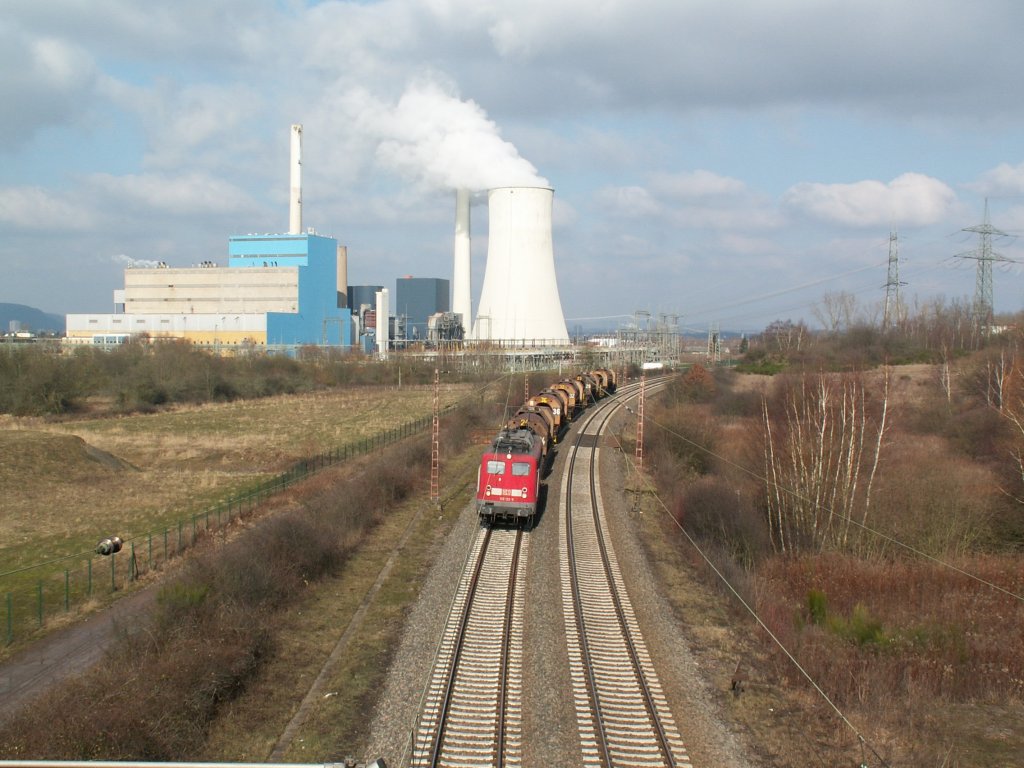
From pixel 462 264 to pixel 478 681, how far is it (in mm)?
54822

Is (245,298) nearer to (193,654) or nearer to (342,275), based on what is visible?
(342,275)

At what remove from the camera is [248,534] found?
1391 cm

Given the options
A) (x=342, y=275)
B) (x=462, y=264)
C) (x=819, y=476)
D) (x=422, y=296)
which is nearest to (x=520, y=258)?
(x=462, y=264)

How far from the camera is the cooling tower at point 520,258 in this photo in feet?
160

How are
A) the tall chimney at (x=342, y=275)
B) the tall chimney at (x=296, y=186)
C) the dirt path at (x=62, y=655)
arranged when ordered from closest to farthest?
1. the dirt path at (x=62, y=655)
2. the tall chimney at (x=296, y=186)
3. the tall chimney at (x=342, y=275)

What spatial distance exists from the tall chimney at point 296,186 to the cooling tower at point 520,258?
1043 inches

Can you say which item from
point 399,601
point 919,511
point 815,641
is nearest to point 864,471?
point 919,511

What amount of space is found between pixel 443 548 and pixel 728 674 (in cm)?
711

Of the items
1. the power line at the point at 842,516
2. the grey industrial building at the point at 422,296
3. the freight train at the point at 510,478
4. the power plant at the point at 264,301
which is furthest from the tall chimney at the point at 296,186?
the grey industrial building at the point at 422,296

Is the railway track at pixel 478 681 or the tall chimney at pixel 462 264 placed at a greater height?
the tall chimney at pixel 462 264

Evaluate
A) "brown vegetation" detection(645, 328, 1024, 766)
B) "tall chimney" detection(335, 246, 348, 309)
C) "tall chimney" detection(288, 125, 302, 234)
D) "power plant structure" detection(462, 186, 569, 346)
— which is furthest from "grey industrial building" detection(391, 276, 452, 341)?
"brown vegetation" detection(645, 328, 1024, 766)

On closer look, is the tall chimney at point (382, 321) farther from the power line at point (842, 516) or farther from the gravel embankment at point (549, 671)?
the gravel embankment at point (549, 671)

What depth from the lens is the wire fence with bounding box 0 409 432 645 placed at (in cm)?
1252

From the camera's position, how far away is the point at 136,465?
28406mm
